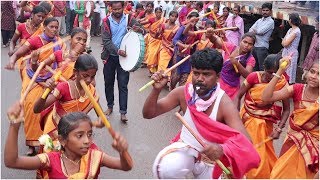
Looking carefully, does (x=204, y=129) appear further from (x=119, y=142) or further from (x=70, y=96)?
(x=70, y=96)

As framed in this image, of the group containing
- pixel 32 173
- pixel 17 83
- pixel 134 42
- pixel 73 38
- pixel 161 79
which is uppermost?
pixel 161 79

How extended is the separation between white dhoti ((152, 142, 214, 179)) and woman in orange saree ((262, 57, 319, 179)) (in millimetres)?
1087

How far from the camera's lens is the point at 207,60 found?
12.1ft

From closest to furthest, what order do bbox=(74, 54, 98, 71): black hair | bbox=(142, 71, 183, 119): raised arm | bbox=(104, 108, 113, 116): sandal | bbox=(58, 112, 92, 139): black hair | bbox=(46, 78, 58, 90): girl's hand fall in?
bbox=(58, 112, 92, 139): black hair, bbox=(142, 71, 183, 119): raised arm, bbox=(46, 78, 58, 90): girl's hand, bbox=(74, 54, 98, 71): black hair, bbox=(104, 108, 113, 116): sandal

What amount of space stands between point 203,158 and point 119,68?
13.1 ft

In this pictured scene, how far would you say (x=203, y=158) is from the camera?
3738mm

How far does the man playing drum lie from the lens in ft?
11.1

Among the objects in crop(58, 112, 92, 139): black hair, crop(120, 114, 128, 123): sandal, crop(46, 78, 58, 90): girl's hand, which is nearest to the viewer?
crop(58, 112, 92, 139): black hair

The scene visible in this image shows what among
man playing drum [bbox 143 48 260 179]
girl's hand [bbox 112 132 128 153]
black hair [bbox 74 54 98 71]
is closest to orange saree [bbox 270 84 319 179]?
man playing drum [bbox 143 48 260 179]

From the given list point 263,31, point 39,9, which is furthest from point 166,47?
point 39,9

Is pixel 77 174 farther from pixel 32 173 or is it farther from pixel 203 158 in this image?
pixel 32 173

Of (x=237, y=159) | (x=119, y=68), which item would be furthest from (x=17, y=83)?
(x=237, y=159)

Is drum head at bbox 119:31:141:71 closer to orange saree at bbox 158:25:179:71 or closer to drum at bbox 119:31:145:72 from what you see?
drum at bbox 119:31:145:72

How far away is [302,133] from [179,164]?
56.8 inches
